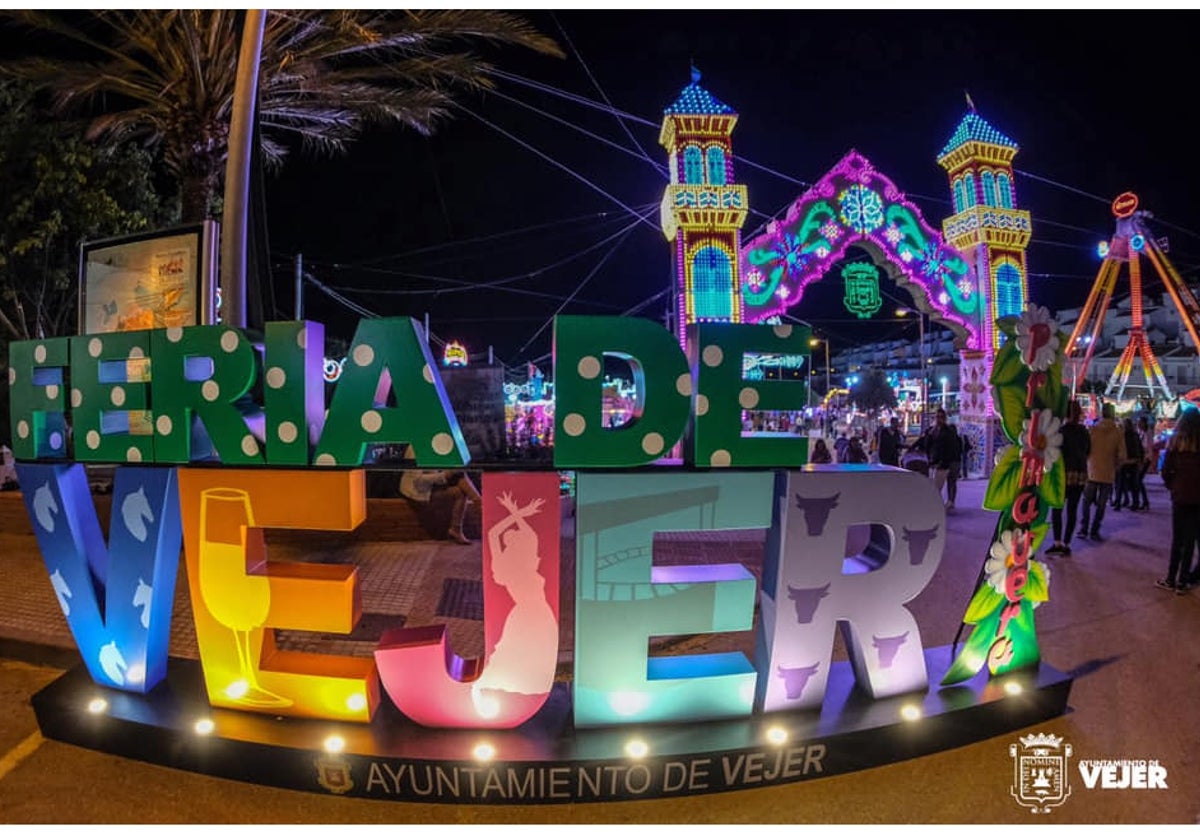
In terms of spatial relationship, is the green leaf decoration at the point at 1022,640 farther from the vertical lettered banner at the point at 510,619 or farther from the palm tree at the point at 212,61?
the palm tree at the point at 212,61

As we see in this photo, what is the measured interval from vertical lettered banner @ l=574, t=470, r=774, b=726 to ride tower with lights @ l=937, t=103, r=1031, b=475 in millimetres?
13791

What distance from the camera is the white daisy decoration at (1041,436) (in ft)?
13.5

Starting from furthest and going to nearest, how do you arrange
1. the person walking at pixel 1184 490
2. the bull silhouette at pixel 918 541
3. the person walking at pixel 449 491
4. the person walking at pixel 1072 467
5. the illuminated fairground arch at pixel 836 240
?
1. the illuminated fairground arch at pixel 836 240
2. the person walking at pixel 449 491
3. the person walking at pixel 1072 467
4. the person walking at pixel 1184 490
5. the bull silhouette at pixel 918 541

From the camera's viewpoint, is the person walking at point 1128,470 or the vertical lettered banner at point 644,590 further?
the person walking at point 1128,470

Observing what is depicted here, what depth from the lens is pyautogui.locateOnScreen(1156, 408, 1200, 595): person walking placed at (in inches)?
245

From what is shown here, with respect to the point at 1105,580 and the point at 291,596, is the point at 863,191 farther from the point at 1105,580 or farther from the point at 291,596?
the point at 291,596

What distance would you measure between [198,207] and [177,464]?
180 inches

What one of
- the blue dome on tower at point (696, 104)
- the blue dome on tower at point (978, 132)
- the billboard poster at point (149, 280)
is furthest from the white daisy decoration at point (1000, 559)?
the blue dome on tower at point (978, 132)

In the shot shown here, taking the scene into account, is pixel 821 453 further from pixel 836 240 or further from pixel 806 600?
pixel 806 600

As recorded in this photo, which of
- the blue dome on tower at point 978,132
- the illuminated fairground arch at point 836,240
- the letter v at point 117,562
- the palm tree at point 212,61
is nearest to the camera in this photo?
the letter v at point 117,562

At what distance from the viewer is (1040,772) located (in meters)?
3.65

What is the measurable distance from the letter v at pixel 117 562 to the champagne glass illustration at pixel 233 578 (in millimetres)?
336

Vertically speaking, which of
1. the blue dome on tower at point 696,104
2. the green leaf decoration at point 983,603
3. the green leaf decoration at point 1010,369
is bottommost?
the green leaf decoration at point 983,603

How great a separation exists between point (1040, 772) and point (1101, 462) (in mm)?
7206
